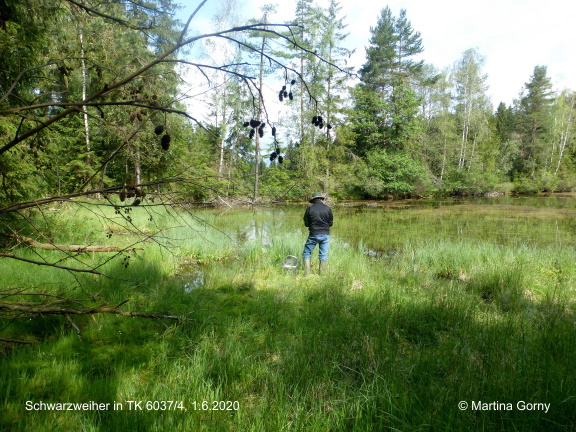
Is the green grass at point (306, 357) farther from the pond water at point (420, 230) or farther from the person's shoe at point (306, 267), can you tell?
the pond water at point (420, 230)

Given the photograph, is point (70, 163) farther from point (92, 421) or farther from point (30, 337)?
point (92, 421)

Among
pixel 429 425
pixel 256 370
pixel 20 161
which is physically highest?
pixel 20 161

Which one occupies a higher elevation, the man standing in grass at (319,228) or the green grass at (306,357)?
the man standing in grass at (319,228)

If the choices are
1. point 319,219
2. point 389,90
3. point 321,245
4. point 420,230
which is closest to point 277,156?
point 319,219

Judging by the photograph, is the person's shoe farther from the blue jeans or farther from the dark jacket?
the dark jacket

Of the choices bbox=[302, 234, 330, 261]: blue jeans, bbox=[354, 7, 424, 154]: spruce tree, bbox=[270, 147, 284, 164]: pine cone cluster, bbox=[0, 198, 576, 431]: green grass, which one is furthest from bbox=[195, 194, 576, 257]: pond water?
bbox=[354, 7, 424, 154]: spruce tree

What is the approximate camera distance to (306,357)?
8.97ft

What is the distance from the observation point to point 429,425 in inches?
73.0

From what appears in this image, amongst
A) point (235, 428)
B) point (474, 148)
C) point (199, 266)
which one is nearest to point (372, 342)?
point (235, 428)

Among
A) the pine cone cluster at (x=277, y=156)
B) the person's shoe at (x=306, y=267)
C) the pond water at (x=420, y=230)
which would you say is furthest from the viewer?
the pond water at (x=420, y=230)

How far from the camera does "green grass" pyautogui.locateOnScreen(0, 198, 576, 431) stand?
1.98 m

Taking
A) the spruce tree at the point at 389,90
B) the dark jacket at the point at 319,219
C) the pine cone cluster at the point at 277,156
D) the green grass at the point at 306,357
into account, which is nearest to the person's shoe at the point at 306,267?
the dark jacket at the point at 319,219

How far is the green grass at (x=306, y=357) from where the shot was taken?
6.49ft

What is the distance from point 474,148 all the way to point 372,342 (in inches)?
1505
